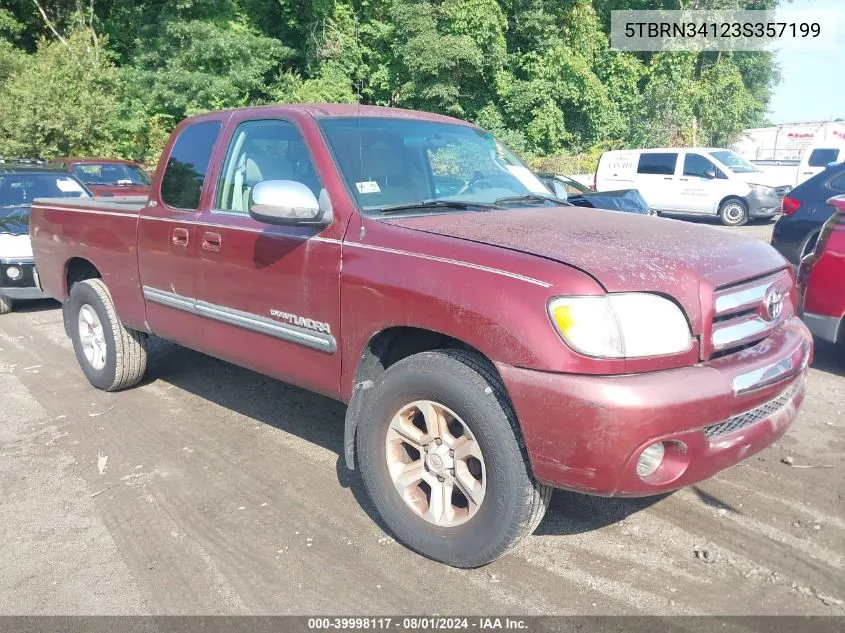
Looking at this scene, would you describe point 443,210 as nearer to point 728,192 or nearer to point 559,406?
point 559,406

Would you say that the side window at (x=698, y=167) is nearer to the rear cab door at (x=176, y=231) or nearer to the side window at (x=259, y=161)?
the rear cab door at (x=176, y=231)

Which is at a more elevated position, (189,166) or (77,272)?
(189,166)

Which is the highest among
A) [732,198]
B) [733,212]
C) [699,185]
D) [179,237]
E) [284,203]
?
[284,203]

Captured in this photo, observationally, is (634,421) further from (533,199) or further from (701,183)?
(701,183)

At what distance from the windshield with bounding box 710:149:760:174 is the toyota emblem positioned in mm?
15780

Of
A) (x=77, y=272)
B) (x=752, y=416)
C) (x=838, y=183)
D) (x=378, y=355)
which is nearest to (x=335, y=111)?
(x=378, y=355)

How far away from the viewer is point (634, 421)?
7.57ft

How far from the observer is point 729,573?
2.78 meters

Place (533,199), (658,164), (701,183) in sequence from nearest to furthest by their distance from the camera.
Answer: (533,199)
(701,183)
(658,164)

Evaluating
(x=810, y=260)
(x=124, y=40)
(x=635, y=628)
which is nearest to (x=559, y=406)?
(x=635, y=628)

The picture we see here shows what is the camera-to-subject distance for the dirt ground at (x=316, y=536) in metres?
2.70

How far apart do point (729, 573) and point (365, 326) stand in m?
1.82

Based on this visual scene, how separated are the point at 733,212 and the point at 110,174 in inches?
559

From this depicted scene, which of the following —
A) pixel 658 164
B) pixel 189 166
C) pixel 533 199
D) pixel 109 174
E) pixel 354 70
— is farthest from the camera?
pixel 354 70
